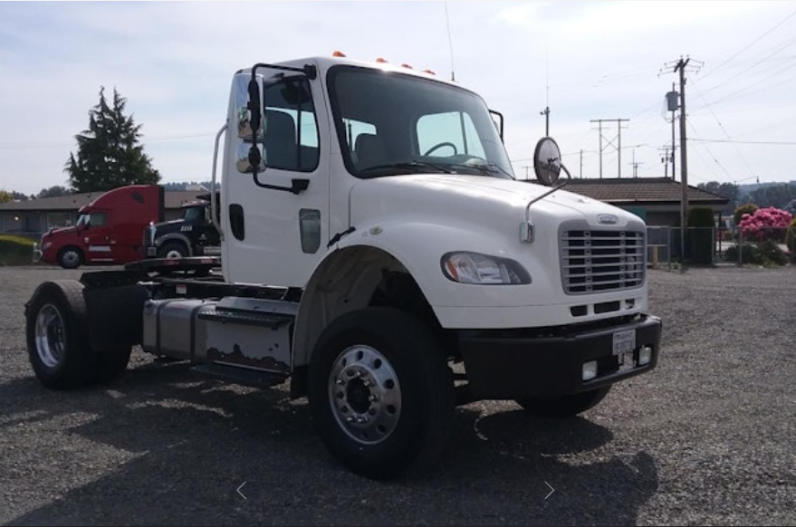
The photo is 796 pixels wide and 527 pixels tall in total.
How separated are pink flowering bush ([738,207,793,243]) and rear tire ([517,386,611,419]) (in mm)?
43527

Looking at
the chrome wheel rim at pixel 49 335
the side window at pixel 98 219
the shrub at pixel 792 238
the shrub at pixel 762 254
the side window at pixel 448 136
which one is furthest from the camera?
the shrub at pixel 792 238

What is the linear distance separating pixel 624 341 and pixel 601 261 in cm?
54

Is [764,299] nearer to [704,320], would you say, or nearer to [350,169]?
[704,320]

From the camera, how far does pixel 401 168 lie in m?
5.93

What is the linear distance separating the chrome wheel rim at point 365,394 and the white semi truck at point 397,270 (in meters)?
0.01

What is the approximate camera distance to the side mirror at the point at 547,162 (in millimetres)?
5996

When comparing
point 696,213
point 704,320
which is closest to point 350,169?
point 704,320

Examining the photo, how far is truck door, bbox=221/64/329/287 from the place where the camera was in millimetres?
5984

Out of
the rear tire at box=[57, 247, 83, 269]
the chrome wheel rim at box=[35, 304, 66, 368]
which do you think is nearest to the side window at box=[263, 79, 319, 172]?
the chrome wheel rim at box=[35, 304, 66, 368]

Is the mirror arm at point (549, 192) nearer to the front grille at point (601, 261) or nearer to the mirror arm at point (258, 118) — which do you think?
the front grille at point (601, 261)

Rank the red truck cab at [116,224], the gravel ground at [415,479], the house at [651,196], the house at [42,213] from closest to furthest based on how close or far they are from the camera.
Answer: the gravel ground at [415,479]
the red truck cab at [116,224]
the house at [651,196]
the house at [42,213]

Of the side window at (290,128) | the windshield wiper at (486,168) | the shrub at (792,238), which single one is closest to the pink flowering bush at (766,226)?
the shrub at (792,238)

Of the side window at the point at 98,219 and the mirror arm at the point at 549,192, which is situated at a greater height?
the side window at the point at 98,219

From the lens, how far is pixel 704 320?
43.1 ft
